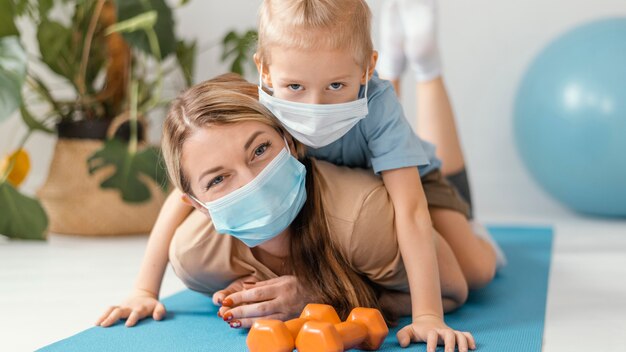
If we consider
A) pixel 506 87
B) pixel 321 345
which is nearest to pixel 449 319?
pixel 321 345

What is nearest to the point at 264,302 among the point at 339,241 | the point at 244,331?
the point at 244,331

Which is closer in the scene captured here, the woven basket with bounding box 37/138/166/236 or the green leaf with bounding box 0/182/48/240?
the green leaf with bounding box 0/182/48/240

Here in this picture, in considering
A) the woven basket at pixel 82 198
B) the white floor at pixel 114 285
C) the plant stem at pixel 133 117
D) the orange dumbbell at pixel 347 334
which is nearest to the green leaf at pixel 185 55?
the plant stem at pixel 133 117

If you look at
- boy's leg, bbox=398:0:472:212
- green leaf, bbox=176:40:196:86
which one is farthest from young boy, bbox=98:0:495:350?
green leaf, bbox=176:40:196:86

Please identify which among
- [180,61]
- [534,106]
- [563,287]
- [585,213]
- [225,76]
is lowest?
[585,213]

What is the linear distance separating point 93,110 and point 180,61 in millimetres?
360

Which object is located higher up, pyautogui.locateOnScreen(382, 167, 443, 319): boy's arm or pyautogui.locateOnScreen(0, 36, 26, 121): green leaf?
pyautogui.locateOnScreen(0, 36, 26, 121): green leaf

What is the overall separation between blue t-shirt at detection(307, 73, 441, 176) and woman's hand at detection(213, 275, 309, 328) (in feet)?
0.91

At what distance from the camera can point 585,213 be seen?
321 cm

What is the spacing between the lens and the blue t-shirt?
5.09ft

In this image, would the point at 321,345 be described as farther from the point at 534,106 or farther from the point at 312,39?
the point at 534,106

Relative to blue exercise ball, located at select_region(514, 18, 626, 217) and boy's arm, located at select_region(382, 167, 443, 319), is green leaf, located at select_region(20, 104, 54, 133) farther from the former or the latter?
blue exercise ball, located at select_region(514, 18, 626, 217)

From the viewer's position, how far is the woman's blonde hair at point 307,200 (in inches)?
58.9

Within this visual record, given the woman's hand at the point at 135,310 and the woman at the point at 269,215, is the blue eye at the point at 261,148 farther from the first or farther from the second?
the woman's hand at the point at 135,310
